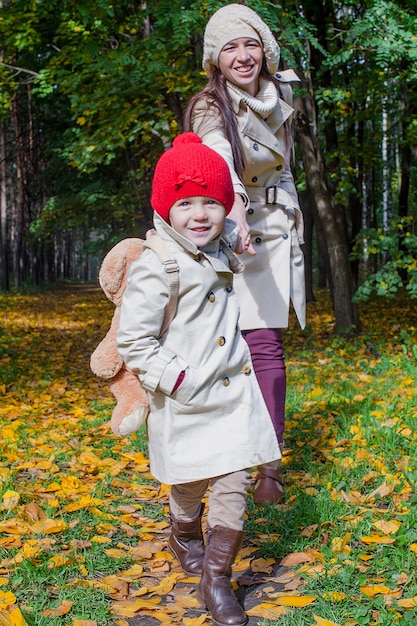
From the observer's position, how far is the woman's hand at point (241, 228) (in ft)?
9.70

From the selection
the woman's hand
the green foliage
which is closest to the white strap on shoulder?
the woman's hand

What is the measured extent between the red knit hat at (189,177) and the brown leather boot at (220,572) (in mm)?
1240

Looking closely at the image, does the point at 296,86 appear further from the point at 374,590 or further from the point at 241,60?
the point at 374,590

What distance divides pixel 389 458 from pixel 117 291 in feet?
6.87

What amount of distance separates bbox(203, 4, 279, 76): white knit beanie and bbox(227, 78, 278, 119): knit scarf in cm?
12

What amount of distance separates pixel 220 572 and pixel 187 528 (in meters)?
0.41

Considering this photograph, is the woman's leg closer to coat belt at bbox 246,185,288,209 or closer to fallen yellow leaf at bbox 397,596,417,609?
coat belt at bbox 246,185,288,209

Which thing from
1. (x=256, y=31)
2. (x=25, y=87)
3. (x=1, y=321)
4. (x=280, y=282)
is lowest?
(x=1, y=321)

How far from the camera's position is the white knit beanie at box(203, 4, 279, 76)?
3.41 m

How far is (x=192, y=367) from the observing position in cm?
265

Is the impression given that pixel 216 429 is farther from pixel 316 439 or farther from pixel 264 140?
pixel 316 439

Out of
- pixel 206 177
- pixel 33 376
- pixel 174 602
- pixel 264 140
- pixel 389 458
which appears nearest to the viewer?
pixel 206 177

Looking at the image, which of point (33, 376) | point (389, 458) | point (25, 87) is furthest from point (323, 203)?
point (25, 87)

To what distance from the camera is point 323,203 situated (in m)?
10.2
